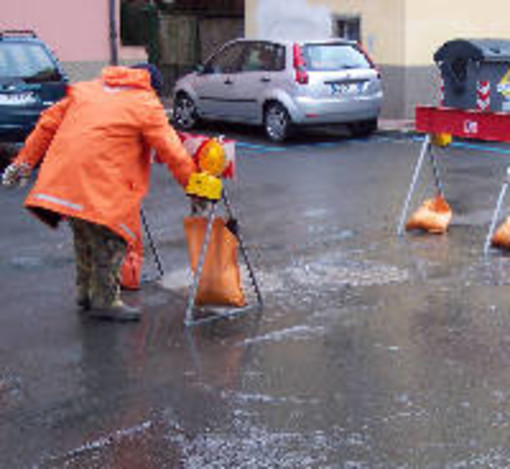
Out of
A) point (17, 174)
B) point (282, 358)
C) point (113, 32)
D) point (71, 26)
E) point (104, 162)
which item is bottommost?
point (282, 358)

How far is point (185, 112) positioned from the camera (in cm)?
1866

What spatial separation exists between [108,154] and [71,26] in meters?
15.3

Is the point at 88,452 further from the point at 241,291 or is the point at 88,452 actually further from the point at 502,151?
the point at 502,151

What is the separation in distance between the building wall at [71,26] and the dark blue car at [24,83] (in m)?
6.10

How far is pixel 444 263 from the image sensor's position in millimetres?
8117

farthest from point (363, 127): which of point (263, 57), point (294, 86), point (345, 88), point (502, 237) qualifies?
point (502, 237)

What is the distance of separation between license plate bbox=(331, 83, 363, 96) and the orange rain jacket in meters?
9.86

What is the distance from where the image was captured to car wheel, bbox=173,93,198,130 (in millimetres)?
18516

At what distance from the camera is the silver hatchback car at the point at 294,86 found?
52.6ft

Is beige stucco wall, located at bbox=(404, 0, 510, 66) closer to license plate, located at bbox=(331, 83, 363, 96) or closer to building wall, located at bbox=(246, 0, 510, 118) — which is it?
building wall, located at bbox=(246, 0, 510, 118)

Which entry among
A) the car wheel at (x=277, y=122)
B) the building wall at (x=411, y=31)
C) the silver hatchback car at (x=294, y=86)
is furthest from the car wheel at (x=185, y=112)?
the building wall at (x=411, y=31)

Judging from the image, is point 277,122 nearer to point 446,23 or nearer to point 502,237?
point 446,23

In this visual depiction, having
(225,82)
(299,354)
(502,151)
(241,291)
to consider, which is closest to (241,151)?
(225,82)

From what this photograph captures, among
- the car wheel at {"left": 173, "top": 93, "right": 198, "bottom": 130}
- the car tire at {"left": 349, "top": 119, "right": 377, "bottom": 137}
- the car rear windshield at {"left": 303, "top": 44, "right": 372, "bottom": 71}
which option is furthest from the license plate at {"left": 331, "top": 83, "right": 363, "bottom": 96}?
the car wheel at {"left": 173, "top": 93, "right": 198, "bottom": 130}
